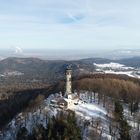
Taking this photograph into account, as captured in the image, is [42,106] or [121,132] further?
[42,106]

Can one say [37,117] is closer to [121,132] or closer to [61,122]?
[61,122]

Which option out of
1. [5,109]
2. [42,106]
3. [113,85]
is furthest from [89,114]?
[5,109]

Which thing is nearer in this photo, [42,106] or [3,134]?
[3,134]

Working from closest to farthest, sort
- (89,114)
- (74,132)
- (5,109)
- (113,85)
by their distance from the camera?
(74,132), (89,114), (113,85), (5,109)

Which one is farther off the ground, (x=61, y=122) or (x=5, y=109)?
(x=61, y=122)

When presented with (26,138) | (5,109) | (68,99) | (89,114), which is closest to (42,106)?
(68,99)

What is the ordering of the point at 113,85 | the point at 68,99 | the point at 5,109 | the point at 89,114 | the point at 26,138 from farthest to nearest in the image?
the point at 5,109
the point at 113,85
the point at 68,99
the point at 89,114
the point at 26,138

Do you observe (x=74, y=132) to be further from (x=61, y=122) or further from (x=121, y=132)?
(x=121, y=132)

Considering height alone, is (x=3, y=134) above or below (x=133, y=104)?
below

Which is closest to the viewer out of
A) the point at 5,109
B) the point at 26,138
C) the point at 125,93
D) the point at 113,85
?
the point at 26,138
